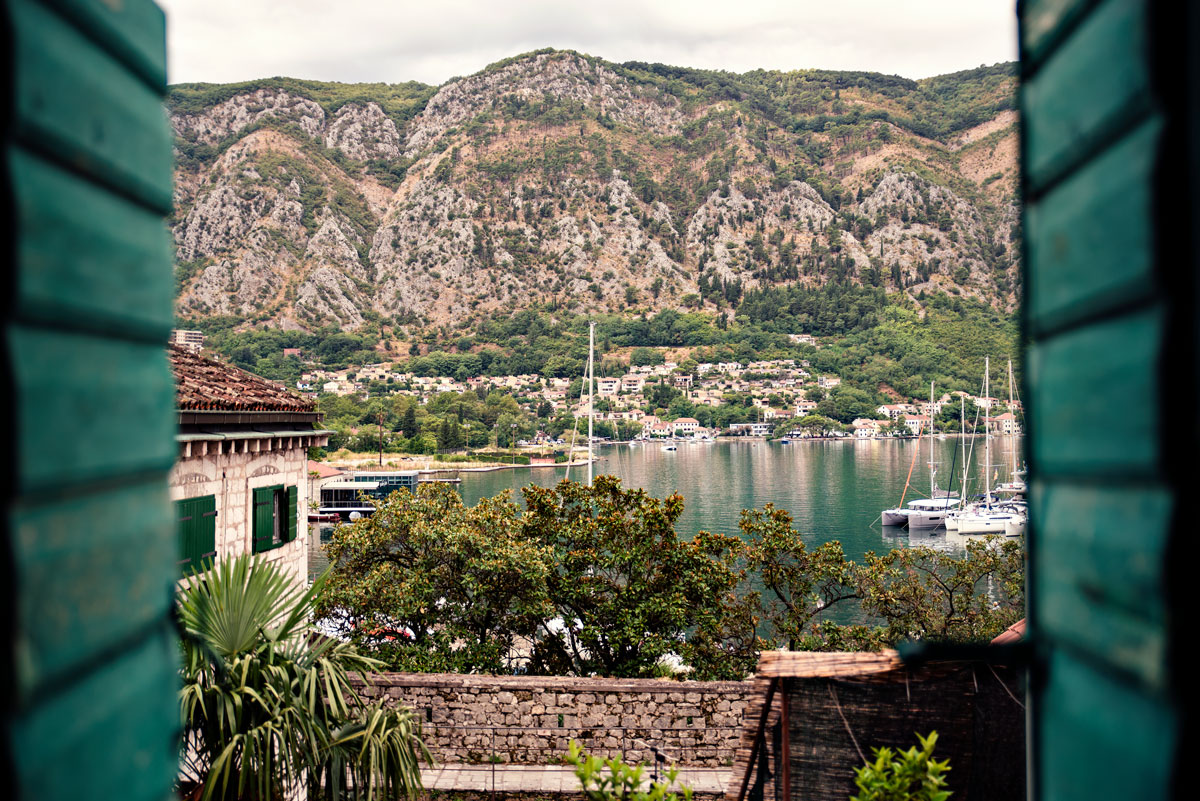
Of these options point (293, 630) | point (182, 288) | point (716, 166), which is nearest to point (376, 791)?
point (293, 630)

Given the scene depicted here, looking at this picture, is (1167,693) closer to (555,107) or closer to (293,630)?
(293,630)

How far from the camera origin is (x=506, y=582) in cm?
1145

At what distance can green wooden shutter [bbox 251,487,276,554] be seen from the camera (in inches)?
382

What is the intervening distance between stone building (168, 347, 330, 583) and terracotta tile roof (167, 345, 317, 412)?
1 centimetres

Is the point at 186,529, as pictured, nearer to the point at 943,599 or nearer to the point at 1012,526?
the point at 943,599

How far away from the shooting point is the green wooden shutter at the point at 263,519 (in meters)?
9.69

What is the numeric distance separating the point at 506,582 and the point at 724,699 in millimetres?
3466

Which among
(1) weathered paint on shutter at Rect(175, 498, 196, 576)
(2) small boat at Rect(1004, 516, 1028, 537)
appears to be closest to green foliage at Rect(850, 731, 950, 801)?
(1) weathered paint on shutter at Rect(175, 498, 196, 576)

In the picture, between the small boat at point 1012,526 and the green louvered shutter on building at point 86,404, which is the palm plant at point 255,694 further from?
the small boat at point 1012,526

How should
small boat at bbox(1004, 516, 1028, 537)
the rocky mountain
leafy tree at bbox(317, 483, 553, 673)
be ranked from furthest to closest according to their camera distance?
the rocky mountain → small boat at bbox(1004, 516, 1028, 537) → leafy tree at bbox(317, 483, 553, 673)

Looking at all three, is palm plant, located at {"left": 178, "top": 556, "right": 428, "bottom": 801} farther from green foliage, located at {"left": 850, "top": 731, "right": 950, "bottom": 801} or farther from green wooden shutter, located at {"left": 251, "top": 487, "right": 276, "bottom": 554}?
green wooden shutter, located at {"left": 251, "top": 487, "right": 276, "bottom": 554}

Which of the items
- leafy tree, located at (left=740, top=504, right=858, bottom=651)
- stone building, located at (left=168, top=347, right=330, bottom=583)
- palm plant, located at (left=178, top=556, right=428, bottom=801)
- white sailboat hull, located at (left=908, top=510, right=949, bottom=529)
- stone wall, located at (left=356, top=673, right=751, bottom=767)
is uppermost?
stone building, located at (left=168, top=347, right=330, bottom=583)

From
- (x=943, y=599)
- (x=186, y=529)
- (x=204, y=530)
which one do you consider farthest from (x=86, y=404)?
(x=943, y=599)

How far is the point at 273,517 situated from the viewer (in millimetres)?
10297
